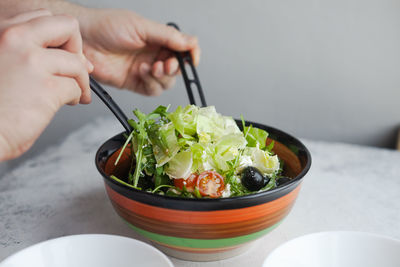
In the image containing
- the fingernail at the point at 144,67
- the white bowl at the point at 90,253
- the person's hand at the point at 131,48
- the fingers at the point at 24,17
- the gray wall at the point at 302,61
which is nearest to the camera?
the white bowl at the point at 90,253

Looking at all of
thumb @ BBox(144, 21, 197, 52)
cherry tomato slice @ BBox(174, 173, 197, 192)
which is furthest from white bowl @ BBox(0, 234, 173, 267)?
thumb @ BBox(144, 21, 197, 52)

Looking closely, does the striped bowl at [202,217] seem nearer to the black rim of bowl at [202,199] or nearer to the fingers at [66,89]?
the black rim of bowl at [202,199]

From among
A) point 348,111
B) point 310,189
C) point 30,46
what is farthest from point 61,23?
point 348,111

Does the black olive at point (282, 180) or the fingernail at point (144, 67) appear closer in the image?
the black olive at point (282, 180)

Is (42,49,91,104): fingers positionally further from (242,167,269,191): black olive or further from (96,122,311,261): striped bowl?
(242,167,269,191): black olive

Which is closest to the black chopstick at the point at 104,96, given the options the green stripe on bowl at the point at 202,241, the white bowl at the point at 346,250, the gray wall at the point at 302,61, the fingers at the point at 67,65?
the fingers at the point at 67,65

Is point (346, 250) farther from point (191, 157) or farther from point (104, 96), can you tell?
point (104, 96)
